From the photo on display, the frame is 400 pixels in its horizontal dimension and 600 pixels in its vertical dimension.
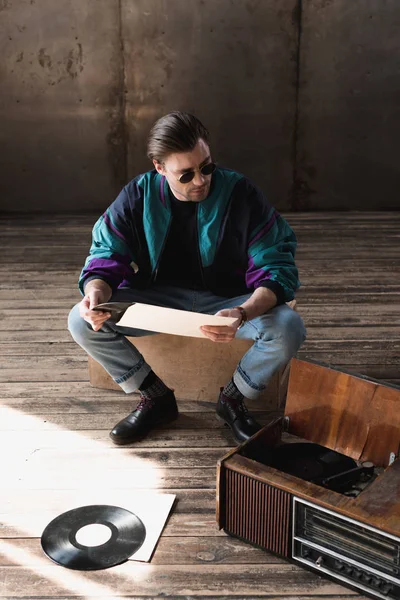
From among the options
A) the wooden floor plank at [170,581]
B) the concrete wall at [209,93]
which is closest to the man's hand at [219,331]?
the wooden floor plank at [170,581]

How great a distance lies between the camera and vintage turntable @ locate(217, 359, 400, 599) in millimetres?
1865

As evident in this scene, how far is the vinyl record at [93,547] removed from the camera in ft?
6.88

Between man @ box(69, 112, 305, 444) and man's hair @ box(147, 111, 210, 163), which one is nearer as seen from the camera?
man's hair @ box(147, 111, 210, 163)

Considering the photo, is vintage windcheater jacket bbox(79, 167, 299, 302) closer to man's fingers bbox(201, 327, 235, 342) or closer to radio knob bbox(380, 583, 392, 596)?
man's fingers bbox(201, 327, 235, 342)

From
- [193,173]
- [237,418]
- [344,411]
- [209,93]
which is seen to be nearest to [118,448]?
[237,418]

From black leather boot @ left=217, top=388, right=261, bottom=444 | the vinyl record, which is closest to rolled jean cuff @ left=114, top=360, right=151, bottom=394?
black leather boot @ left=217, top=388, right=261, bottom=444

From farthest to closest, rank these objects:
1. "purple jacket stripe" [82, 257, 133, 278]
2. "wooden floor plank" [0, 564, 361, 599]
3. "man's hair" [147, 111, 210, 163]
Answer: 1. "purple jacket stripe" [82, 257, 133, 278]
2. "man's hair" [147, 111, 210, 163]
3. "wooden floor plank" [0, 564, 361, 599]

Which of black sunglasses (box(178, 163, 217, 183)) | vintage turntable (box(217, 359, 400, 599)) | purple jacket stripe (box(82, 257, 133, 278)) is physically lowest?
vintage turntable (box(217, 359, 400, 599))

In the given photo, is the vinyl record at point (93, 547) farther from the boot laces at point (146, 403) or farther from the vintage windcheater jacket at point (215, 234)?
the vintage windcheater jacket at point (215, 234)

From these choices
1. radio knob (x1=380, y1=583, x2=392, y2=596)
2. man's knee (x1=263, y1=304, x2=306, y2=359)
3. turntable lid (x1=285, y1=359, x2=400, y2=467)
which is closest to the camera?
radio knob (x1=380, y1=583, x2=392, y2=596)

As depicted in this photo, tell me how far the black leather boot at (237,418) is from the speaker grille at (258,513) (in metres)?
0.56

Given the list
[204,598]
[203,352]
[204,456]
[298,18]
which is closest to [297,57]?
[298,18]

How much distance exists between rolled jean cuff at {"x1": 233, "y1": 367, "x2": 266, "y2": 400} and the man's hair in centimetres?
82

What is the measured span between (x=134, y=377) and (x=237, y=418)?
0.41 meters
